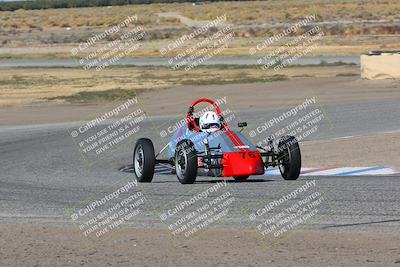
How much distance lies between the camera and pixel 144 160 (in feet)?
53.6

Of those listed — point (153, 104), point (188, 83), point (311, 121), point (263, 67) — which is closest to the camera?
point (311, 121)

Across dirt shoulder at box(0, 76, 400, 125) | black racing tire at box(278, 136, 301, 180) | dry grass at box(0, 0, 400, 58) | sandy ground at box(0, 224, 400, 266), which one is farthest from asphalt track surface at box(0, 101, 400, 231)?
dry grass at box(0, 0, 400, 58)

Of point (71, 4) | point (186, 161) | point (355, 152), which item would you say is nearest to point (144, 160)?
point (186, 161)

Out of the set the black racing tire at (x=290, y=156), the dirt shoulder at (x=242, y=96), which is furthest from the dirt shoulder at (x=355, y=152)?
the dirt shoulder at (x=242, y=96)

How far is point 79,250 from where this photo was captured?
10.7 meters

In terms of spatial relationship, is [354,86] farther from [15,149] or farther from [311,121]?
[15,149]

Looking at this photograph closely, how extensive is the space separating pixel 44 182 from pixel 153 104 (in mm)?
20099

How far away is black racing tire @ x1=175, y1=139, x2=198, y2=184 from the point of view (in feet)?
50.2

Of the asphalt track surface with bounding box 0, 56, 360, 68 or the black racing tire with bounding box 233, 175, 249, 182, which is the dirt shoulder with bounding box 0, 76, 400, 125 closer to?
the asphalt track surface with bounding box 0, 56, 360, 68

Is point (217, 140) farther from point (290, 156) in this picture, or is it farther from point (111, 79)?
point (111, 79)

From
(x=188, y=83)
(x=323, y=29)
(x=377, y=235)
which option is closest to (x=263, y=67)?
(x=188, y=83)

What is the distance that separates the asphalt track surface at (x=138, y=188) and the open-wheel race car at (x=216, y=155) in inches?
9.9

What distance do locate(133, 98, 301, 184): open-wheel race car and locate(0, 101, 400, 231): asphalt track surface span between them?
0.83 ft

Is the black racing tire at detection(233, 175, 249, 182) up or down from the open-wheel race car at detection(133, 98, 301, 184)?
down
